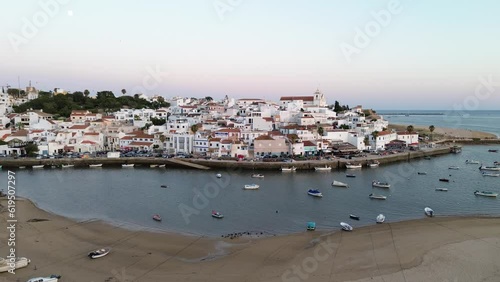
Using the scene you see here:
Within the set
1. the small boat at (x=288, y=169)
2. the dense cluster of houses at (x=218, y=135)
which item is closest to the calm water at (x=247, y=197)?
the small boat at (x=288, y=169)

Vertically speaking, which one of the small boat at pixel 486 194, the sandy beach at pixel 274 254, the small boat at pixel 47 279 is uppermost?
the small boat at pixel 486 194

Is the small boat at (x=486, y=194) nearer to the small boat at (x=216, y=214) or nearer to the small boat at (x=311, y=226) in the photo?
the small boat at (x=311, y=226)

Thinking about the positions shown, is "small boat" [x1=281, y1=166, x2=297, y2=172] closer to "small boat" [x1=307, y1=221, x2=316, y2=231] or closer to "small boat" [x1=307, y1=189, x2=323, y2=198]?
"small boat" [x1=307, y1=189, x2=323, y2=198]

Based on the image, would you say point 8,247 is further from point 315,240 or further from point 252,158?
point 252,158

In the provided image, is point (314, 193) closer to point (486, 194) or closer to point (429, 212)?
point (429, 212)

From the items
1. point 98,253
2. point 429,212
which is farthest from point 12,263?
point 429,212
